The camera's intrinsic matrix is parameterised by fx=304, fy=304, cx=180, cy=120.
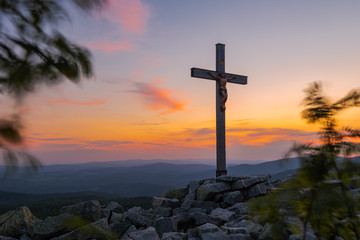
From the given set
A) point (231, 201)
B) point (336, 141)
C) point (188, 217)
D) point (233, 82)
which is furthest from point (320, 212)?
point (233, 82)

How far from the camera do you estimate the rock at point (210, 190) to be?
9273mm

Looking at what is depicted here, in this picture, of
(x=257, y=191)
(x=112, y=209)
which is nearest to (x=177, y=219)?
(x=112, y=209)

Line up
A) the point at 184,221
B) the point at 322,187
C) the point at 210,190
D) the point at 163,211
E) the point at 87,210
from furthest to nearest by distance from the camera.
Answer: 1. the point at 210,190
2. the point at 163,211
3. the point at 184,221
4. the point at 87,210
5. the point at 322,187

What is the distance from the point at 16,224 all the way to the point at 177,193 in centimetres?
533

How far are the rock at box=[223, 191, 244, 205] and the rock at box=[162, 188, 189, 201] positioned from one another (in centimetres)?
191

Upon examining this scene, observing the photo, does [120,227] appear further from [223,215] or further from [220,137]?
[220,137]

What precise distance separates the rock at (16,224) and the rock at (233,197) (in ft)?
17.3

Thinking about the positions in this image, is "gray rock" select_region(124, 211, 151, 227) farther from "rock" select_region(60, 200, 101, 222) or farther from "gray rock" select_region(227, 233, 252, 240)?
"gray rock" select_region(227, 233, 252, 240)

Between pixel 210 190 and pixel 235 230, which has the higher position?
pixel 210 190

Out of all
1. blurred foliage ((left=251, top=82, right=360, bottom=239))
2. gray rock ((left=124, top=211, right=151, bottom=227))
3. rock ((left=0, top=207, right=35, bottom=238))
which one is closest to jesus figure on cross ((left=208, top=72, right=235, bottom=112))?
gray rock ((left=124, top=211, right=151, bottom=227))

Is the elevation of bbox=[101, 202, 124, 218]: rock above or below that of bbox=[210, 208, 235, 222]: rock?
below

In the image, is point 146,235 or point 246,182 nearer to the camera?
point 146,235

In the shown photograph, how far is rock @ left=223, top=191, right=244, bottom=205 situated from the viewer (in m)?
8.93

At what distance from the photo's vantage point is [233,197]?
895cm
